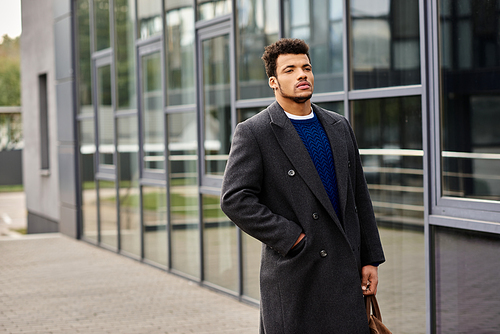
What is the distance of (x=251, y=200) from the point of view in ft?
10.3

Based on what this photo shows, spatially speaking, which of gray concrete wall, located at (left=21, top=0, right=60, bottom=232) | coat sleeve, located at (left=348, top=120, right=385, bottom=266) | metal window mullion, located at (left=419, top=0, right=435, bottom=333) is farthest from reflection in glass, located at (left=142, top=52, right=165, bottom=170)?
coat sleeve, located at (left=348, top=120, right=385, bottom=266)

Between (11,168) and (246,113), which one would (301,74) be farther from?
(11,168)

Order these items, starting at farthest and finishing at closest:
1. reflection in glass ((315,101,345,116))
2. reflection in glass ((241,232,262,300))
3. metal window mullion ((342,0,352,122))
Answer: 1. reflection in glass ((241,232,262,300))
2. reflection in glass ((315,101,345,116))
3. metal window mullion ((342,0,352,122))

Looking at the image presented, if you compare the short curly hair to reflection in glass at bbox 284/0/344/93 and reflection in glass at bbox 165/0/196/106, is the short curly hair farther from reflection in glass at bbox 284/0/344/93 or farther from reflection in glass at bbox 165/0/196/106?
reflection in glass at bbox 165/0/196/106

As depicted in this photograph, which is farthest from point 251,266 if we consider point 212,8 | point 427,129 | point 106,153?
point 106,153

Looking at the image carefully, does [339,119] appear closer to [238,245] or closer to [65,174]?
[238,245]

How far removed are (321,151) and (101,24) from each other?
365 inches

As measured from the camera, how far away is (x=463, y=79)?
4.77m

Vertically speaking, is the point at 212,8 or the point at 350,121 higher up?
the point at 212,8

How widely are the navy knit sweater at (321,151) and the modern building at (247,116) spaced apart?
1.69 metres

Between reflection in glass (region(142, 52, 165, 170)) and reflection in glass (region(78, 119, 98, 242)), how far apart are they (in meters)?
2.56

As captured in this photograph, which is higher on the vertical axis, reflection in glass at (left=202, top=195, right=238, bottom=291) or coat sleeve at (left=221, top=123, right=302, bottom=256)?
coat sleeve at (left=221, top=123, right=302, bottom=256)

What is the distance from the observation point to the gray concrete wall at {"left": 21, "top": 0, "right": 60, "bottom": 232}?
1438cm

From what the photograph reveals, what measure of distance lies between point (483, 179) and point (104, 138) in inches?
330
